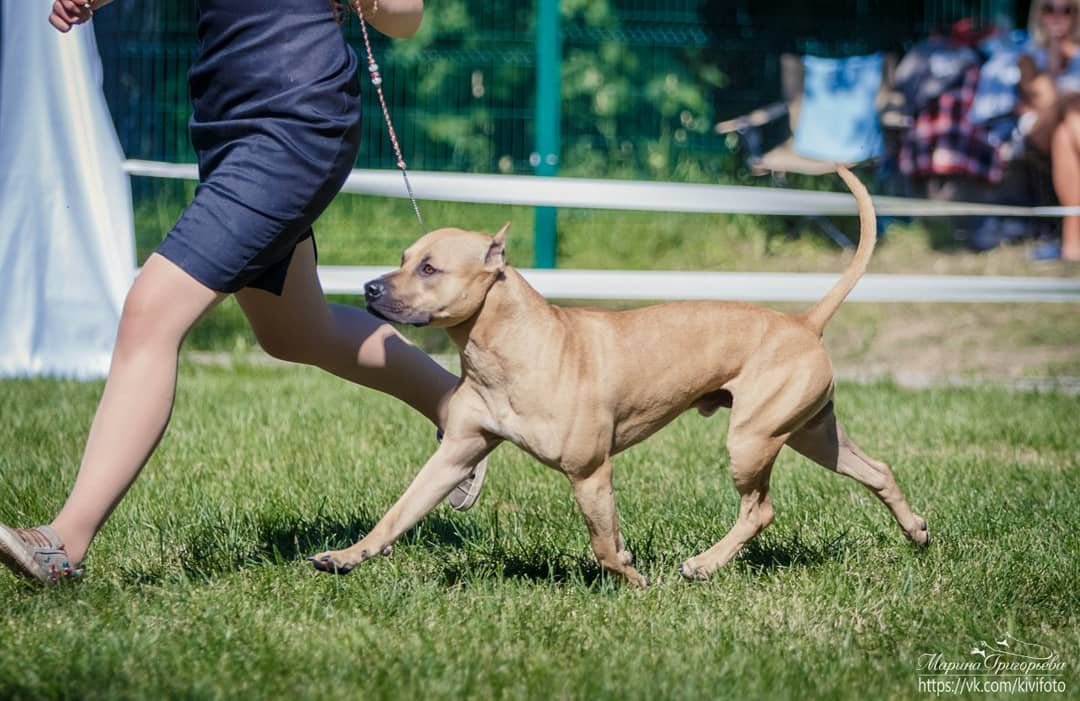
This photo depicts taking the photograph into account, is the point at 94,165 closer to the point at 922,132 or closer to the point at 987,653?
the point at 987,653

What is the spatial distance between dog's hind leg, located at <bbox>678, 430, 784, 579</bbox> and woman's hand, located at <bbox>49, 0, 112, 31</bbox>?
2.03 metres

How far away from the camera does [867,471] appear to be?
13.4 feet

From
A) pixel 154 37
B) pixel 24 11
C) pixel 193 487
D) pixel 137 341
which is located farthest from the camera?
pixel 154 37

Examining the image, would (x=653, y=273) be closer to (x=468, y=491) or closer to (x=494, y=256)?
(x=468, y=491)

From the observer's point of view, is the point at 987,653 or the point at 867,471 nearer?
the point at 987,653

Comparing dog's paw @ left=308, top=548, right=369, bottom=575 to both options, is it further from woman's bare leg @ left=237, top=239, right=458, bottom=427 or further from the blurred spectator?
the blurred spectator

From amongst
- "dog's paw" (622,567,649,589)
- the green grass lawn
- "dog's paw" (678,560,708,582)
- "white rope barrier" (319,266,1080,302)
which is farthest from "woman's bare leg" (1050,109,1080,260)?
"dog's paw" (622,567,649,589)

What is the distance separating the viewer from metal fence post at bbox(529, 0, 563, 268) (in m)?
8.35

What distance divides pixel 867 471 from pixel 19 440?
130 inches

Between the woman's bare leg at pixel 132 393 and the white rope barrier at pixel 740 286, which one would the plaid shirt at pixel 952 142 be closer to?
the white rope barrier at pixel 740 286

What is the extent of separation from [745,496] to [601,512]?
21.3 inches

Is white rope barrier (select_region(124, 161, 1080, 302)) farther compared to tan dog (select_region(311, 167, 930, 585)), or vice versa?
white rope barrier (select_region(124, 161, 1080, 302))

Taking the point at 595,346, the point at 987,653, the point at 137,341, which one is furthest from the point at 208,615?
the point at 987,653

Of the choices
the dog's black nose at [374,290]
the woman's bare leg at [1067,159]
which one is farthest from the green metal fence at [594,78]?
the dog's black nose at [374,290]
